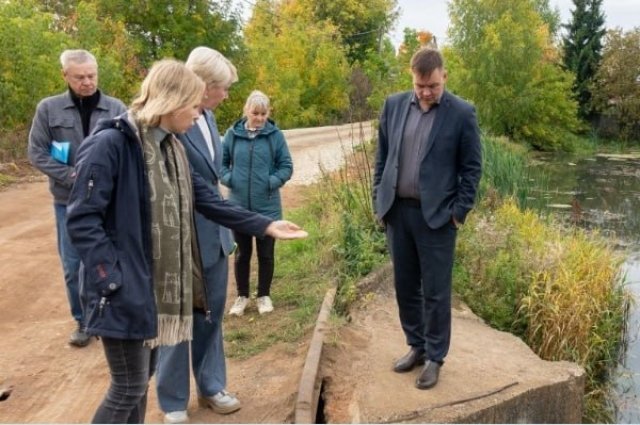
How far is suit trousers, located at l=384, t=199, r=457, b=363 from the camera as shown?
164 inches

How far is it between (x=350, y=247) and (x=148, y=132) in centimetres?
420

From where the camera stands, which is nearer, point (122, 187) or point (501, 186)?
point (122, 187)

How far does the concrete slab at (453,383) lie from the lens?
4102mm

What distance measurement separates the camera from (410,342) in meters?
4.57

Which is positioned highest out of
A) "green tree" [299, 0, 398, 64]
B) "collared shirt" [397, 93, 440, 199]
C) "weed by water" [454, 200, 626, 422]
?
"green tree" [299, 0, 398, 64]

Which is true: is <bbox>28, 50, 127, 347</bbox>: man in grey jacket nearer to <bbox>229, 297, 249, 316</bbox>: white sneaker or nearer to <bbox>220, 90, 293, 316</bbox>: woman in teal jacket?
<bbox>220, 90, 293, 316</bbox>: woman in teal jacket

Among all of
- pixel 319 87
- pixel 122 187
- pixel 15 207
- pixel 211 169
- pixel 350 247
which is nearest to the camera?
pixel 122 187

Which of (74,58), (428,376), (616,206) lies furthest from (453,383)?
(616,206)

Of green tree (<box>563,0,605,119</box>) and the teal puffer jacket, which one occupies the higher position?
green tree (<box>563,0,605,119</box>)

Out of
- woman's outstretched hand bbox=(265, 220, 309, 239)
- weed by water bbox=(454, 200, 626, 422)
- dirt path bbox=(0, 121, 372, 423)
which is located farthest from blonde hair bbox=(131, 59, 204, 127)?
weed by water bbox=(454, 200, 626, 422)

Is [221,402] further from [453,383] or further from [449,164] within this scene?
[449,164]

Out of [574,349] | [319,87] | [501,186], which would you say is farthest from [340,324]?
[319,87]

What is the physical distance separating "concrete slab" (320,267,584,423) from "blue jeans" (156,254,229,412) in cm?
81

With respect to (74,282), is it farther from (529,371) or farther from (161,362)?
(529,371)
